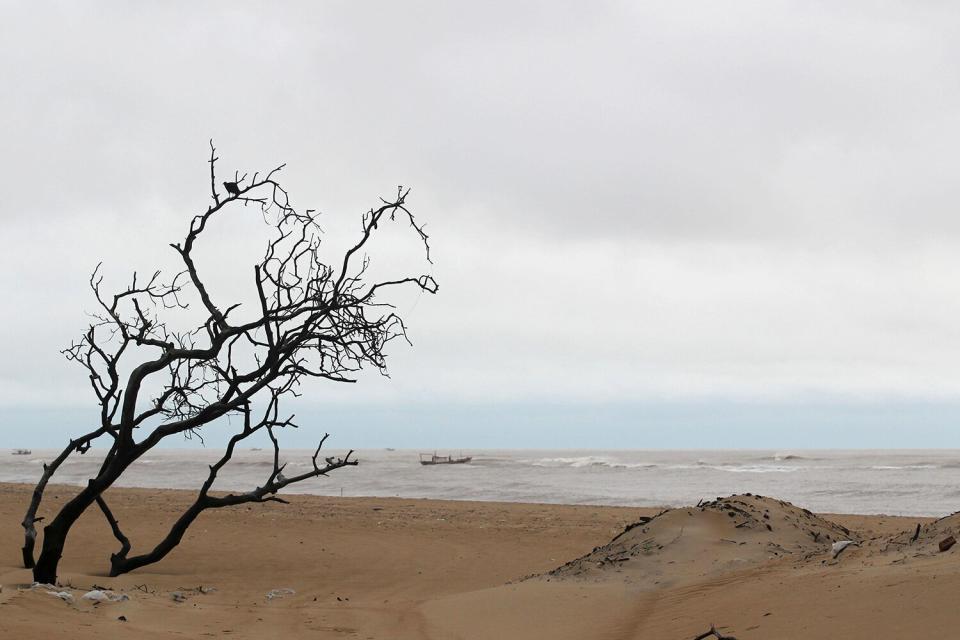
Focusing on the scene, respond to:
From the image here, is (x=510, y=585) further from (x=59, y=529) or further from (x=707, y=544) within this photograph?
(x=59, y=529)

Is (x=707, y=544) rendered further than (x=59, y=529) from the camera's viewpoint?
Yes

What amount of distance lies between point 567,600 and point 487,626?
1.03 metres

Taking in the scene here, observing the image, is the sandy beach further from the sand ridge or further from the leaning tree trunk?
the leaning tree trunk

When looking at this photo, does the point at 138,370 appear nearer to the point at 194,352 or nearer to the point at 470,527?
the point at 194,352

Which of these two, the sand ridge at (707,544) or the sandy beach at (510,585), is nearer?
the sandy beach at (510,585)

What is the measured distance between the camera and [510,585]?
931cm

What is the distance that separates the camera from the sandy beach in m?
5.95

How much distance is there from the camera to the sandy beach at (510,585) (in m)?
5.95

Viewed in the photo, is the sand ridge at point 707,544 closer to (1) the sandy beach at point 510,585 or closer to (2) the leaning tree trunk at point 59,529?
(1) the sandy beach at point 510,585

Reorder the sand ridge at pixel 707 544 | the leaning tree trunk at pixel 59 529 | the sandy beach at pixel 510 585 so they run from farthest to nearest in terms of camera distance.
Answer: the leaning tree trunk at pixel 59 529, the sand ridge at pixel 707 544, the sandy beach at pixel 510 585

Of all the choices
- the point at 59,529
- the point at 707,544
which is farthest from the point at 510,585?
the point at 59,529

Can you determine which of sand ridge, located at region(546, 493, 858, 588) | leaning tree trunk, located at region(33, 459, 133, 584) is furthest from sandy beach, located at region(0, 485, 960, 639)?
leaning tree trunk, located at region(33, 459, 133, 584)

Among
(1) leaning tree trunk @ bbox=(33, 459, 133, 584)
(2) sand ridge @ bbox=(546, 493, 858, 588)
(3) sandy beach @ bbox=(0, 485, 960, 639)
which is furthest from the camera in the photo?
(1) leaning tree trunk @ bbox=(33, 459, 133, 584)

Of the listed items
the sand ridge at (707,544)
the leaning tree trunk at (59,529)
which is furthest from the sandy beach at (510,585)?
the leaning tree trunk at (59,529)
